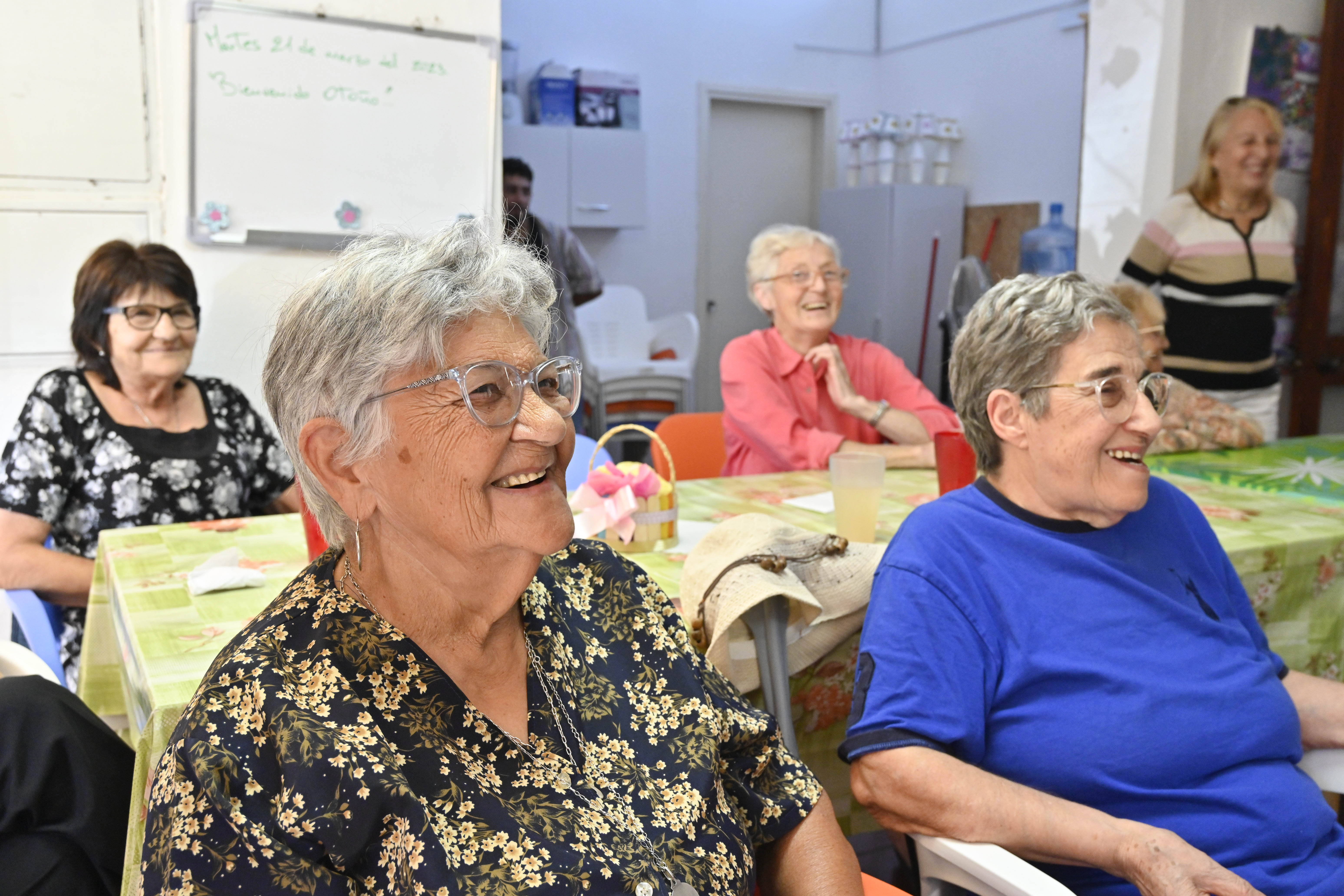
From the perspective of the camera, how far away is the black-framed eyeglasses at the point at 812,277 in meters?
3.06

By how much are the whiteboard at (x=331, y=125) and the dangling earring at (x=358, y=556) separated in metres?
2.06

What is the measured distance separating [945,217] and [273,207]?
461cm

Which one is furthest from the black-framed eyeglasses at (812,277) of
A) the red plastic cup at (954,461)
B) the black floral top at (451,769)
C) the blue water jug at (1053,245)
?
the blue water jug at (1053,245)

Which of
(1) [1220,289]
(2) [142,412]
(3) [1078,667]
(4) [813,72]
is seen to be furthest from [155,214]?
(4) [813,72]

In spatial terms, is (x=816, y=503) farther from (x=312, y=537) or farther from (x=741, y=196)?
(x=741, y=196)

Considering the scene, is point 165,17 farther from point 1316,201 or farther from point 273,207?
point 1316,201

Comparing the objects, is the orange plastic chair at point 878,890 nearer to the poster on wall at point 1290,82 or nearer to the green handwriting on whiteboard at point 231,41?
the green handwriting on whiteboard at point 231,41

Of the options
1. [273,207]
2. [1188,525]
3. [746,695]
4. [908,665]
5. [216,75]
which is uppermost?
[216,75]

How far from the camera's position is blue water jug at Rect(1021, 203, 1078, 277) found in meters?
5.85

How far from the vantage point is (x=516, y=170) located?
475 centimetres

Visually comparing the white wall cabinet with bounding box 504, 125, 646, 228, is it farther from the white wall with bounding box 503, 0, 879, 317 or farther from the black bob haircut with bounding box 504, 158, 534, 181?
the black bob haircut with bounding box 504, 158, 534, 181

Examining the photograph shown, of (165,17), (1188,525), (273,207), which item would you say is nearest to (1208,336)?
(1188,525)

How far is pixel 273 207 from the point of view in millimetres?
3168

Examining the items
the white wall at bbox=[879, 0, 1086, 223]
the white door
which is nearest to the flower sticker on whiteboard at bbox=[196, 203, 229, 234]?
the white door
